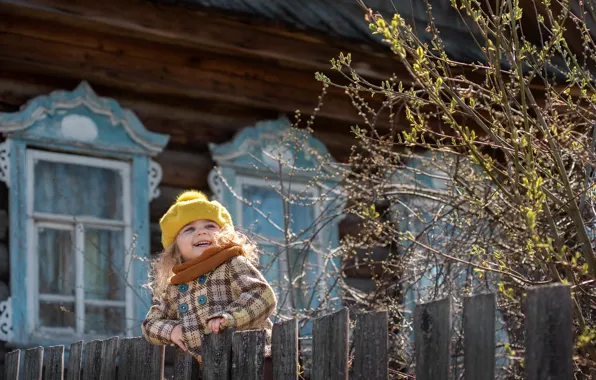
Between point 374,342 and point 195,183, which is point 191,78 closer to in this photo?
point 195,183

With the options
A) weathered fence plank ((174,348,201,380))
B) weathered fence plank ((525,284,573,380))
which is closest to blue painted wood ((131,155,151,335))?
weathered fence plank ((174,348,201,380))

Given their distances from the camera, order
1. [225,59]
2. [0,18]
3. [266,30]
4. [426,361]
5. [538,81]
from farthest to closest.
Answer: [538,81] → [225,59] → [266,30] → [0,18] → [426,361]

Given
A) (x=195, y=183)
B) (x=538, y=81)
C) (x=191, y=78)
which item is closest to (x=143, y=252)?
(x=195, y=183)

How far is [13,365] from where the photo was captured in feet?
16.5

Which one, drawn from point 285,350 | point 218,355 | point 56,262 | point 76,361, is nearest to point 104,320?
point 56,262

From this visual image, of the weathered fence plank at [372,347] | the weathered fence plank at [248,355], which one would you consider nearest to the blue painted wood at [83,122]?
the weathered fence plank at [248,355]

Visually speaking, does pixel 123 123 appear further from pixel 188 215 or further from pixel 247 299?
pixel 247 299

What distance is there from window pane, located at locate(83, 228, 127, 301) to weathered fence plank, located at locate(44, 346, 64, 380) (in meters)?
2.21

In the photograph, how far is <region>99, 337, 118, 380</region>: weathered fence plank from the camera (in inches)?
157

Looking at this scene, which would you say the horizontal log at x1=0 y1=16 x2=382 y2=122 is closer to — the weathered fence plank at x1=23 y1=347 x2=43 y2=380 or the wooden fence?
the weathered fence plank at x1=23 y1=347 x2=43 y2=380

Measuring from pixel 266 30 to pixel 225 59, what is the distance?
567 mm

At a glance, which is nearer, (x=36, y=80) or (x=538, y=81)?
(x=36, y=80)

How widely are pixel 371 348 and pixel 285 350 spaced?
1.35 feet

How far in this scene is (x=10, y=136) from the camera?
21.8ft
